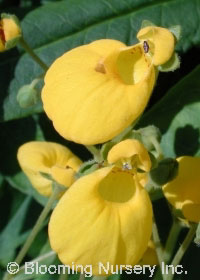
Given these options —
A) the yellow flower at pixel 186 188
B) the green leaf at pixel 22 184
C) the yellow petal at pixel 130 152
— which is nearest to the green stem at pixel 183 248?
the yellow flower at pixel 186 188

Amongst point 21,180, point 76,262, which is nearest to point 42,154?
point 21,180

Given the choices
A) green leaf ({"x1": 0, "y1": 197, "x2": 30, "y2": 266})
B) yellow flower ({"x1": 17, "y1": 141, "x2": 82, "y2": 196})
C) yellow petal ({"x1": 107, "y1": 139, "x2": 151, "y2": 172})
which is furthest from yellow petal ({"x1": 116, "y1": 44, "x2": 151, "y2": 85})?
green leaf ({"x1": 0, "y1": 197, "x2": 30, "y2": 266})

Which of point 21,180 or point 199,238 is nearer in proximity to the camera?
point 199,238

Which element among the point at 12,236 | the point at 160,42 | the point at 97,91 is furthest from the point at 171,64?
the point at 12,236

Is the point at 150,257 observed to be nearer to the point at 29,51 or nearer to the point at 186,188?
the point at 186,188

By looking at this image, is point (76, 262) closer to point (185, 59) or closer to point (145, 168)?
point (145, 168)
